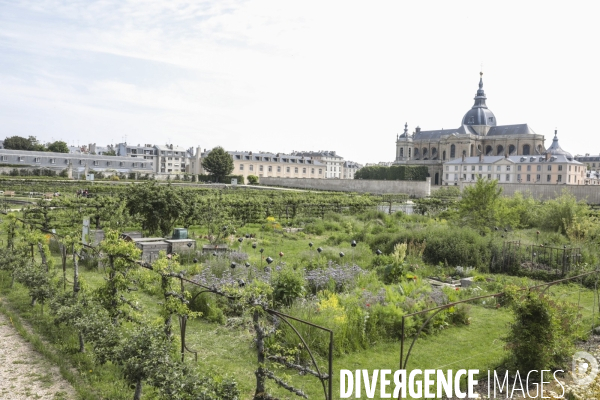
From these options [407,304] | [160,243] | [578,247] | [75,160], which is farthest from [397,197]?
[75,160]

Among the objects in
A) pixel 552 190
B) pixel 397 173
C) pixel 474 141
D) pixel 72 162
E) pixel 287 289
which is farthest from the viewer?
pixel 474 141

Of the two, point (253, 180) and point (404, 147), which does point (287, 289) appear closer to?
point (253, 180)

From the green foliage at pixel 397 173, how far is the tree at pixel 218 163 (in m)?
31.0

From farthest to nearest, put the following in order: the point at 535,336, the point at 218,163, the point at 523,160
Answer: the point at 523,160, the point at 218,163, the point at 535,336

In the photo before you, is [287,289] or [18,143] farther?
[18,143]

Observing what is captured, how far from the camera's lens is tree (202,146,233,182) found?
70.9 m

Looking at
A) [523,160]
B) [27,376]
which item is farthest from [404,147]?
[27,376]

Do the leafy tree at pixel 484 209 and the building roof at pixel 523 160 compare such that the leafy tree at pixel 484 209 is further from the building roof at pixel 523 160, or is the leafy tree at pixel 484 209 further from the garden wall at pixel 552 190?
the building roof at pixel 523 160

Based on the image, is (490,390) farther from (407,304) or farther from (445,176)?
(445,176)

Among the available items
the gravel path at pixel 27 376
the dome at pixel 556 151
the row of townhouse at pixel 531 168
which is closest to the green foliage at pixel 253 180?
the row of townhouse at pixel 531 168

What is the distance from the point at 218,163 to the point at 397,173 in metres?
34.4

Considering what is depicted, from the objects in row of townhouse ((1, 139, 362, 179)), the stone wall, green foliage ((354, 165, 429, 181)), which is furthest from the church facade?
the stone wall

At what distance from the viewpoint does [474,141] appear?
291 ft

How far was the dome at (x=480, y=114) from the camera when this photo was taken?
93.1 metres
